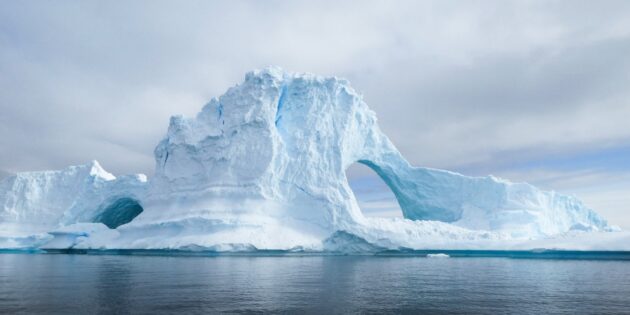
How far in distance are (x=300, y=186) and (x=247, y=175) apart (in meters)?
2.90

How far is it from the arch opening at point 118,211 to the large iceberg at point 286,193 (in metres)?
0.28

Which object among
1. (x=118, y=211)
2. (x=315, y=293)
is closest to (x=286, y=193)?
(x=315, y=293)

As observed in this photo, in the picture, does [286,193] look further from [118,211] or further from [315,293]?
[118,211]

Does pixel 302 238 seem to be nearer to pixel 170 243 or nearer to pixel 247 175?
pixel 247 175

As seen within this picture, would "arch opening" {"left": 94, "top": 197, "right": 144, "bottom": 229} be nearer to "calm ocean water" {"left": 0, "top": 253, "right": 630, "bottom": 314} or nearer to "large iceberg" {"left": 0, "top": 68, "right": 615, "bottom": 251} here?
"large iceberg" {"left": 0, "top": 68, "right": 615, "bottom": 251}

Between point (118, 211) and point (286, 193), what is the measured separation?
16862 mm

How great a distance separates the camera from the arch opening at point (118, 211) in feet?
108

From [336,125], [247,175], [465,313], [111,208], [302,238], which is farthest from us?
[111,208]

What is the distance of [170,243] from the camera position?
22.2 meters

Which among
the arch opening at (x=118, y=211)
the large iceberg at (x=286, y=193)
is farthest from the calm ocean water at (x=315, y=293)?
the arch opening at (x=118, y=211)

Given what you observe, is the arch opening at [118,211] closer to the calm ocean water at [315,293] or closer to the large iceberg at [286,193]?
the large iceberg at [286,193]

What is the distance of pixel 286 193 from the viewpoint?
2512 centimetres

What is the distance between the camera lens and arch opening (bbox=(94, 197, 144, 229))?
1294 inches

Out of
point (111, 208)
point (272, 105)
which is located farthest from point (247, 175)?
point (111, 208)
